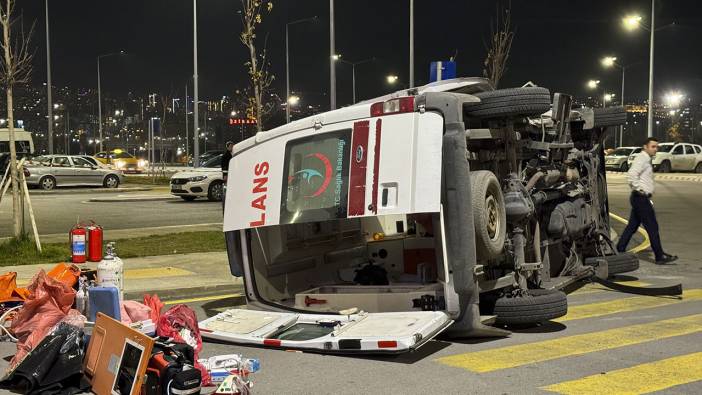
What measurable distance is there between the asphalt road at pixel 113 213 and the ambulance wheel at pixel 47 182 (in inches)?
199

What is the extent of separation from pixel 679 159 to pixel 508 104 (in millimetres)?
38705

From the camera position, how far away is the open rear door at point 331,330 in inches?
239

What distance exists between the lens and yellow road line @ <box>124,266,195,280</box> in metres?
10.6

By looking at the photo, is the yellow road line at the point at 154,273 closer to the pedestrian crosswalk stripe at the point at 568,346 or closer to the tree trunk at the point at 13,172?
the tree trunk at the point at 13,172

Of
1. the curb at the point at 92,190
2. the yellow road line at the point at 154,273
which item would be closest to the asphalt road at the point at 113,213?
the curb at the point at 92,190

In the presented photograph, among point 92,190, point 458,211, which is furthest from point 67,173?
point 458,211

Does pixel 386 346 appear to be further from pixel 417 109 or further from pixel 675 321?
pixel 675 321

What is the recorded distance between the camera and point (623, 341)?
6.85m

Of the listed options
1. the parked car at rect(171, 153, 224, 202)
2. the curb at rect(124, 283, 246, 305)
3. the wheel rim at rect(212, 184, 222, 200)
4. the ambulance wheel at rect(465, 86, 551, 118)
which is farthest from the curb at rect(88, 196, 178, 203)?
the ambulance wheel at rect(465, 86, 551, 118)

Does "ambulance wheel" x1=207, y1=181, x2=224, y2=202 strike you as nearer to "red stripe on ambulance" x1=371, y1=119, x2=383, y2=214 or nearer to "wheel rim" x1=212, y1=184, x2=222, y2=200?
"wheel rim" x1=212, y1=184, x2=222, y2=200

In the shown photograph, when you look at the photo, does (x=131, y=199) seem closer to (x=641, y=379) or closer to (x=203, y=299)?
(x=203, y=299)

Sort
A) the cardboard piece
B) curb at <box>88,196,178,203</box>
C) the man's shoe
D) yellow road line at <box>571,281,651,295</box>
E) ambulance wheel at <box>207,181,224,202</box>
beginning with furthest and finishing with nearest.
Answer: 1. curb at <box>88,196,178,203</box>
2. ambulance wheel at <box>207,181,224,202</box>
3. the man's shoe
4. yellow road line at <box>571,281,651,295</box>
5. the cardboard piece

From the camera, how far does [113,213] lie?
20.8 m

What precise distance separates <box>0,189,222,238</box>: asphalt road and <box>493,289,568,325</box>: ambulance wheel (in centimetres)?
1177
